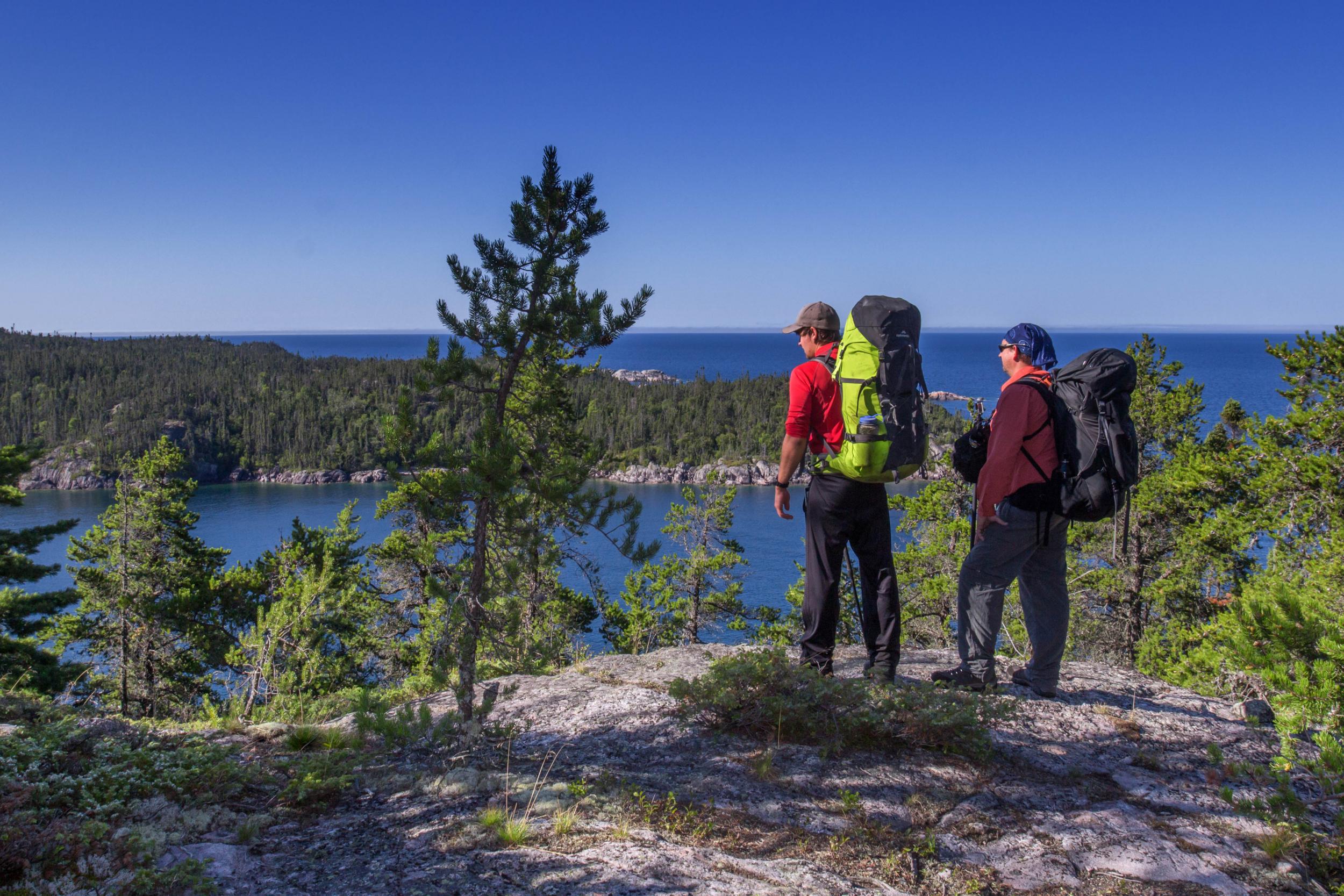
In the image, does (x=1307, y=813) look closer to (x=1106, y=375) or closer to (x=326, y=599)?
(x=1106, y=375)

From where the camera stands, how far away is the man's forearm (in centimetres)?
372

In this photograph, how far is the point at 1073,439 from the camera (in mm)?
3637

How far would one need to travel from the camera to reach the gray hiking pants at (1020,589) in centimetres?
374

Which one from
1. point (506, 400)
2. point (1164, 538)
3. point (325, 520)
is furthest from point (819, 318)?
point (325, 520)

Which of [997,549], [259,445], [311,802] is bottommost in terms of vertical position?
[259,445]

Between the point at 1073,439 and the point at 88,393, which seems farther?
the point at 88,393

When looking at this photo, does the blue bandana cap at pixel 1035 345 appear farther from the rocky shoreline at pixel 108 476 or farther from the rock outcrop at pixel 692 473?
the rocky shoreline at pixel 108 476

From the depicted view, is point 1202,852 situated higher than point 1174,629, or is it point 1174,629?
point 1202,852

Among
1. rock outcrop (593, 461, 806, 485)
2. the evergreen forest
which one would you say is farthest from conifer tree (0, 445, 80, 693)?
rock outcrop (593, 461, 806, 485)

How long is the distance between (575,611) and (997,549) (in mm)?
20805

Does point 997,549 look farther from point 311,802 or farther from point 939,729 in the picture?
point 311,802

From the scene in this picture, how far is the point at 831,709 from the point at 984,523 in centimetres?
126

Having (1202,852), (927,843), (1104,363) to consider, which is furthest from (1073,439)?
(927,843)

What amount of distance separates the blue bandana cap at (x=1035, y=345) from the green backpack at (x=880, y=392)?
0.57 m
